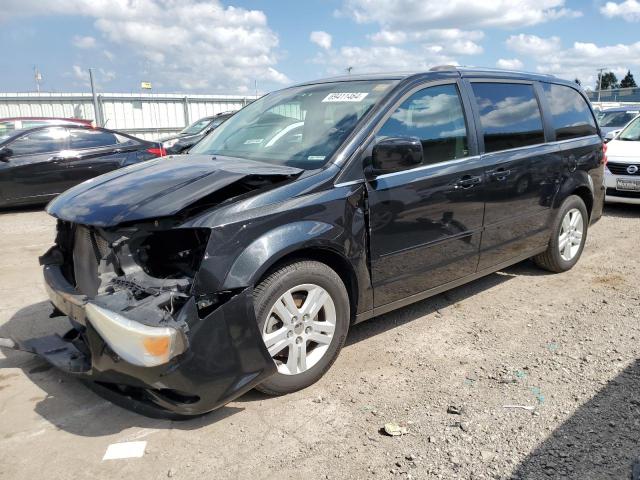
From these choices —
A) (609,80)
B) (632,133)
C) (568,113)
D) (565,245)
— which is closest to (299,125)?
(568,113)

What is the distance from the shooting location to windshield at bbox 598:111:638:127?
13.8 m

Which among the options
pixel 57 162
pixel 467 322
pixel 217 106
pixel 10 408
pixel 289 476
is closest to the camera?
pixel 289 476

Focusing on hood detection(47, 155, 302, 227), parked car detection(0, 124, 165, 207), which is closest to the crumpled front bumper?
hood detection(47, 155, 302, 227)

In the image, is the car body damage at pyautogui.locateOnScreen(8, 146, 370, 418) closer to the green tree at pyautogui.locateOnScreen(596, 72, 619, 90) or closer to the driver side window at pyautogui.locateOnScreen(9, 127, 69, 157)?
the driver side window at pyautogui.locateOnScreen(9, 127, 69, 157)

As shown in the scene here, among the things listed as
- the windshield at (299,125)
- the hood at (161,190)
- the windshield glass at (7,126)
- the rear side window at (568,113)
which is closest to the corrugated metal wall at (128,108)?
the windshield glass at (7,126)

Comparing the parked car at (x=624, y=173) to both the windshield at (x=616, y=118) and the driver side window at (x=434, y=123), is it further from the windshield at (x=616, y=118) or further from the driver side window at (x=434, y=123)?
the windshield at (x=616, y=118)

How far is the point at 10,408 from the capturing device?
3.03 m

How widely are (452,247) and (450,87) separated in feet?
3.98

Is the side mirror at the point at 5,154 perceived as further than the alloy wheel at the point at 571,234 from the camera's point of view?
Yes

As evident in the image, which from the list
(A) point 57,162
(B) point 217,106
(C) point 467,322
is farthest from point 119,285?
(B) point 217,106

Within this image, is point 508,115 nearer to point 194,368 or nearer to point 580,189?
point 580,189

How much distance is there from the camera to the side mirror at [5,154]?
334 inches

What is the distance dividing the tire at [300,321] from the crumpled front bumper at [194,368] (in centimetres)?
17

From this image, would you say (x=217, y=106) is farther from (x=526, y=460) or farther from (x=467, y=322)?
(x=526, y=460)
